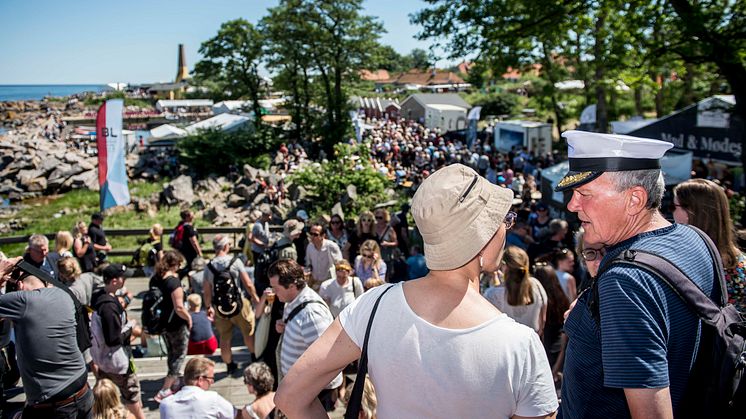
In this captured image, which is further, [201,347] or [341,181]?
[341,181]

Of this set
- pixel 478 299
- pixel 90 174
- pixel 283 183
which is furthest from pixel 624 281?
pixel 90 174

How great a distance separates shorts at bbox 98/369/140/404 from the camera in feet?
15.0

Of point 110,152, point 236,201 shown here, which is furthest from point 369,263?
point 236,201

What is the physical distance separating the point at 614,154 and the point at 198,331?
498 centimetres

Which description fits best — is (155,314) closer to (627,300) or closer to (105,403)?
(105,403)

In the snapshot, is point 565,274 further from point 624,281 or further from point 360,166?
point 360,166

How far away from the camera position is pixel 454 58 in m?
11.2

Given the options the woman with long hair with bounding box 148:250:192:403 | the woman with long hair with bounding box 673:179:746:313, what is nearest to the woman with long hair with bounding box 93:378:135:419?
the woman with long hair with bounding box 148:250:192:403

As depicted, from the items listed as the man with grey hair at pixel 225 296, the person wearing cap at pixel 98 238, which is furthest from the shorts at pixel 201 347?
the person wearing cap at pixel 98 238

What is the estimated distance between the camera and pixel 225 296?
18.5 feet

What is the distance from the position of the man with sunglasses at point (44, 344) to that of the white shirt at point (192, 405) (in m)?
0.63

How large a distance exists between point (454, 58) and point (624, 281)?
1033 cm

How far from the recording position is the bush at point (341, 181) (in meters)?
15.2

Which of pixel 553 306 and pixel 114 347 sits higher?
pixel 553 306
